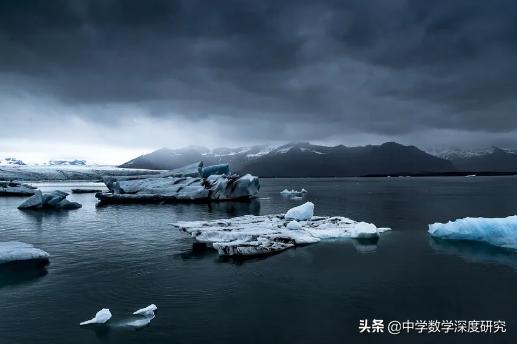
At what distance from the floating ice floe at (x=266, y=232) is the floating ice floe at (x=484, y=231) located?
4.24 meters

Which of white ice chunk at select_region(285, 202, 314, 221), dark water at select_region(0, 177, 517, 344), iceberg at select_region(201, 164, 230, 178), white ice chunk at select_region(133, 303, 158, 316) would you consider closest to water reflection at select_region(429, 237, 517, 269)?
dark water at select_region(0, 177, 517, 344)

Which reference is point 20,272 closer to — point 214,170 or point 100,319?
point 100,319

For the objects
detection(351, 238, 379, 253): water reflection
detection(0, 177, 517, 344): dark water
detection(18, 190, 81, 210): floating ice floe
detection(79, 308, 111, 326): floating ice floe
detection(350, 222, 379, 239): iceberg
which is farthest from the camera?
detection(18, 190, 81, 210): floating ice floe

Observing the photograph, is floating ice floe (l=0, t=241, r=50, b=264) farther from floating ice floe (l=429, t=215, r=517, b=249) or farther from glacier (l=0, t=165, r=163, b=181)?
glacier (l=0, t=165, r=163, b=181)

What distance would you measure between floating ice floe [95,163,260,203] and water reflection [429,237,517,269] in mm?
35290

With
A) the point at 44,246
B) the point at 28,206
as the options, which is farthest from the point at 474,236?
the point at 28,206

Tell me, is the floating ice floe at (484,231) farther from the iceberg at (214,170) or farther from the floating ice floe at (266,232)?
the iceberg at (214,170)

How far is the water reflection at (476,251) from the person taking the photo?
19219mm

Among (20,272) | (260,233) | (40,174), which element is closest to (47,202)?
(20,272)

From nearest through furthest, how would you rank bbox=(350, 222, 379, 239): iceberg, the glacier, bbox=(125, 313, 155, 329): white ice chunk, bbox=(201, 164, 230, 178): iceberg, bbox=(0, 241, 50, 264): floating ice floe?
bbox=(125, 313, 155, 329): white ice chunk < bbox=(0, 241, 50, 264): floating ice floe < bbox=(350, 222, 379, 239): iceberg < bbox=(201, 164, 230, 178): iceberg < the glacier

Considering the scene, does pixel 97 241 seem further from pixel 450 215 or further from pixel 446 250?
pixel 450 215

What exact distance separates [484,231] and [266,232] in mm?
13324

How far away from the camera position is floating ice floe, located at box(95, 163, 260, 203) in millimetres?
55562

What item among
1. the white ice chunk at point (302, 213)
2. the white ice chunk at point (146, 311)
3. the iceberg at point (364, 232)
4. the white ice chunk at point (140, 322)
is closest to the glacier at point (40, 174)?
the white ice chunk at point (302, 213)
